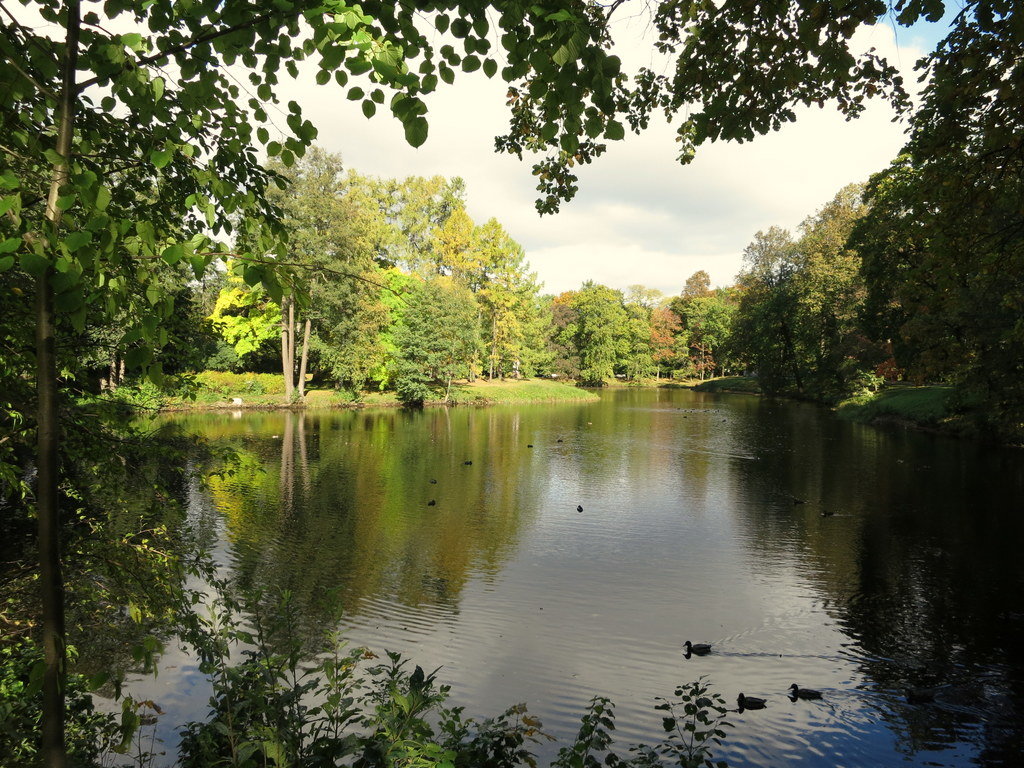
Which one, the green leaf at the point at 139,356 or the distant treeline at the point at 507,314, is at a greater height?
the distant treeline at the point at 507,314

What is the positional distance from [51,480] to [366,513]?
12.3 m

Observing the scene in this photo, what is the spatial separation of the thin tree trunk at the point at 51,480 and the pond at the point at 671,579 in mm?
2968

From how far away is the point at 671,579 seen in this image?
1034 cm

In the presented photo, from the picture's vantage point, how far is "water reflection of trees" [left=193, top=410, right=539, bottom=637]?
9602 millimetres

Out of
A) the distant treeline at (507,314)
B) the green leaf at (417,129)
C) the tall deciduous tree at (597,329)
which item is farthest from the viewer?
the tall deciduous tree at (597,329)

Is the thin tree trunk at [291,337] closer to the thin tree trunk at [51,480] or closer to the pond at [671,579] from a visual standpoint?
the pond at [671,579]

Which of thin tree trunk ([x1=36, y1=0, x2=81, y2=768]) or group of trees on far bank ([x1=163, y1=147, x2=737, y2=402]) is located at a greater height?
group of trees on far bank ([x1=163, y1=147, x2=737, y2=402])

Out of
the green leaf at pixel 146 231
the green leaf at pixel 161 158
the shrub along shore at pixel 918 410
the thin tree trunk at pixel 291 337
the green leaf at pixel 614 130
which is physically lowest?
the shrub along shore at pixel 918 410

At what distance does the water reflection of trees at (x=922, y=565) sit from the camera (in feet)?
21.4

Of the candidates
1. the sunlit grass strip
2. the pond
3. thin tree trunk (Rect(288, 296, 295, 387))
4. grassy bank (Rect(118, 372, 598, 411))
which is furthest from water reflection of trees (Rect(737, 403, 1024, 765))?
thin tree trunk (Rect(288, 296, 295, 387))

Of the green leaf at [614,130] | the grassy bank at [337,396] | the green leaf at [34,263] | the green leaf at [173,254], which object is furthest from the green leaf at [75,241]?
the grassy bank at [337,396]

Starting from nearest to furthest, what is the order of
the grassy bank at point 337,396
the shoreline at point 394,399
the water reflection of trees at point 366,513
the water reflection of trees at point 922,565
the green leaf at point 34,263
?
the green leaf at point 34,263
the water reflection of trees at point 922,565
the water reflection of trees at point 366,513
the shoreline at point 394,399
the grassy bank at point 337,396

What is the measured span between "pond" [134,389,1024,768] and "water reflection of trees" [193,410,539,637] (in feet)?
0.24

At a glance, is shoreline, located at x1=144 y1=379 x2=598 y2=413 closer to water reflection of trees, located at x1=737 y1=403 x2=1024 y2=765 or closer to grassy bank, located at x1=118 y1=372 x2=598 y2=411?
grassy bank, located at x1=118 y1=372 x2=598 y2=411
